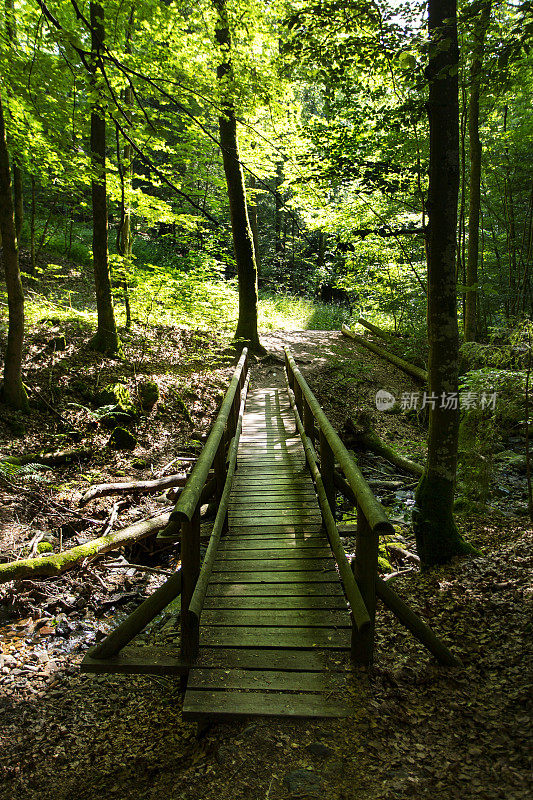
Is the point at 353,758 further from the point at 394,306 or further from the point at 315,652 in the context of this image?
the point at 394,306

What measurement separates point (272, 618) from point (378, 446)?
→ 19.5 ft

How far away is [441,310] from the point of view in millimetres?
4598

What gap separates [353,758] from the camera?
8.16 feet

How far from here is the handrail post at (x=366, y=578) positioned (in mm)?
2848

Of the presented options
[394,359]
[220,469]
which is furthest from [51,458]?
[394,359]

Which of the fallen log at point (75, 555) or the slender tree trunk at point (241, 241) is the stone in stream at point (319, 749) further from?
the slender tree trunk at point (241, 241)

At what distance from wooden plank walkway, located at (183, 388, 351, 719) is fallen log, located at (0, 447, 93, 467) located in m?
2.89

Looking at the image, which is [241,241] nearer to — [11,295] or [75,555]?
[11,295]

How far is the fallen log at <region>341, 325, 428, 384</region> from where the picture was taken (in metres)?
12.4

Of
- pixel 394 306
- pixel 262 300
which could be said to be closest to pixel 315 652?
pixel 394 306

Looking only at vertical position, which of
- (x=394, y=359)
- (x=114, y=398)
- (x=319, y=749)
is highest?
(x=394, y=359)

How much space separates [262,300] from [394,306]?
1031 centimetres

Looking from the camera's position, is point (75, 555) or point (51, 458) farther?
point (51, 458)

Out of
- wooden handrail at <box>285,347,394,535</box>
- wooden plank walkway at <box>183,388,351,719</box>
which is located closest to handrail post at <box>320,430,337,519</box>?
wooden handrail at <box>285,347,394,535</box>
